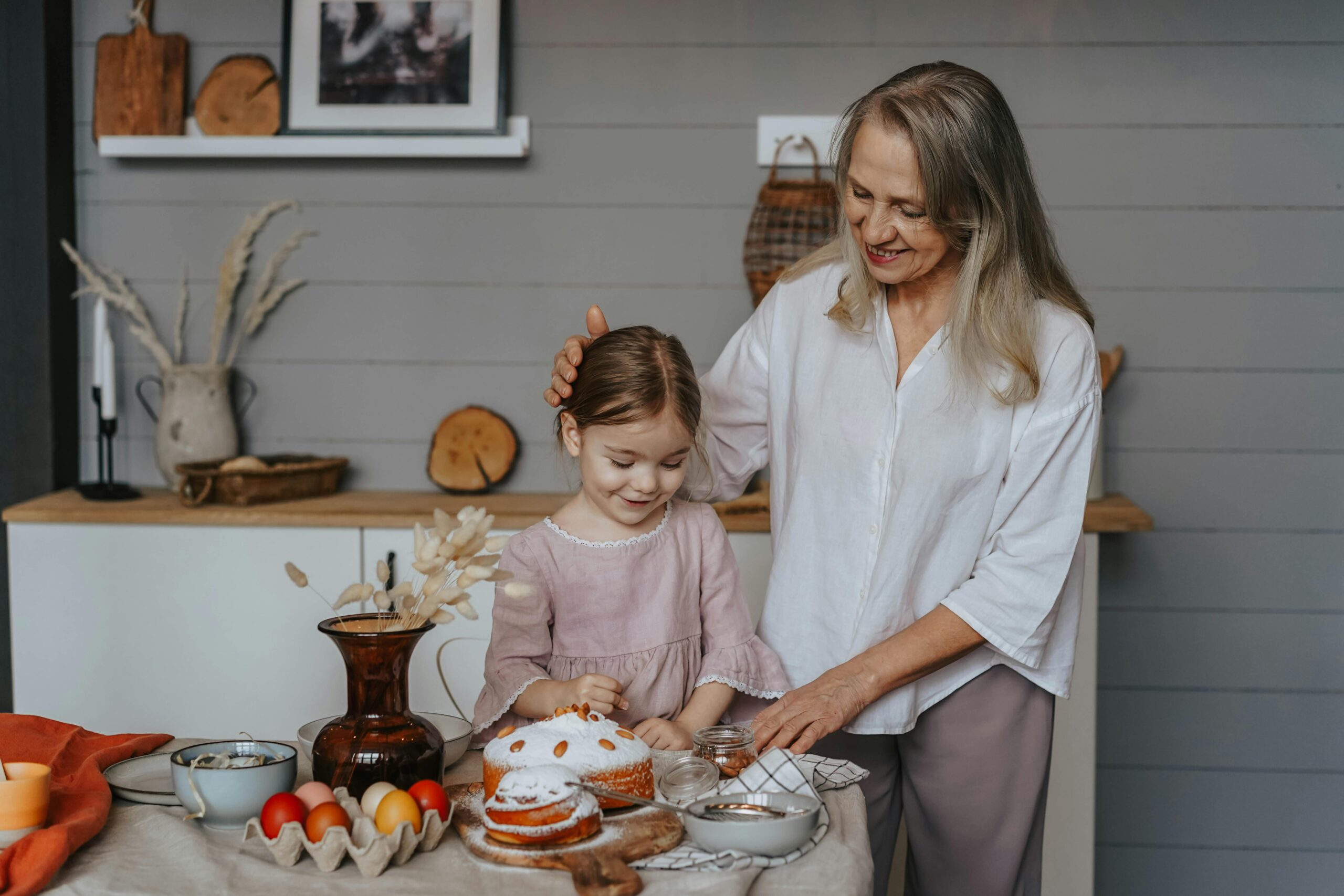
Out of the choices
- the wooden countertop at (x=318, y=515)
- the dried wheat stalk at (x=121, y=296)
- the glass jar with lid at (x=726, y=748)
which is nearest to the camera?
the glass jar with lid at (x=726, y=748)

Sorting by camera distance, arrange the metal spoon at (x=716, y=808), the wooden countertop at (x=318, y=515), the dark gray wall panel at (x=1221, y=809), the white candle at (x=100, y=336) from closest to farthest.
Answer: the metal spoon at (x=716, y=808) < the wooden countertop at (x=318, y=515) < the white candle at (x=100, y=336) < the dark gray wall panel at (x=1221, y=809)

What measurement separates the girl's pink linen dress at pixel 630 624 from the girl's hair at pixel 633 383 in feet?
0.53

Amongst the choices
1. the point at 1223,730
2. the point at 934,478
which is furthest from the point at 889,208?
the point at 1223,730

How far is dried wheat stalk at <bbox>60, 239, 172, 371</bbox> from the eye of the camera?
97.1 inches

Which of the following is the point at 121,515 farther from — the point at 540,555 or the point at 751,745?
the point at 751,745

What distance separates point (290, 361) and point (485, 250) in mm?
520

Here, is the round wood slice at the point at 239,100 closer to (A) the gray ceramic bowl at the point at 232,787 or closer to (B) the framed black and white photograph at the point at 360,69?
(B) the framed black and white photograph at the point at 360,69

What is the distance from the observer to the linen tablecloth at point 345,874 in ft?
2.85

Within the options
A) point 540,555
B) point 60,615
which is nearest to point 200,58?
point 60,615

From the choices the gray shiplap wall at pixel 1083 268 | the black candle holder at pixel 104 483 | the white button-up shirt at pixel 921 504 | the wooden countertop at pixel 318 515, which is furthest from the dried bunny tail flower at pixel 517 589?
the black candle holder at pixel 104 483

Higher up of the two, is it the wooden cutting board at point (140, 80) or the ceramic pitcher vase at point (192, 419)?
the wooden cutting board at point (140, 80)

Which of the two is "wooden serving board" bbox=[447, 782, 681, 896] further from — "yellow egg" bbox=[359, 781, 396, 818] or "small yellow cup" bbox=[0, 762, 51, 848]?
"small yellow cup" bbox=[0, 762, 51, 848]

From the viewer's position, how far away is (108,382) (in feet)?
7.82

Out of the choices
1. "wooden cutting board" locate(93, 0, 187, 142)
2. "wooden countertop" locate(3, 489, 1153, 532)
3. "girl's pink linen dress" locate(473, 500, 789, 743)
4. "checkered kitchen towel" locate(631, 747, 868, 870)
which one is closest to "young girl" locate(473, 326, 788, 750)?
"girl's pink linen dress" locate(473, 500, 789, 743)
